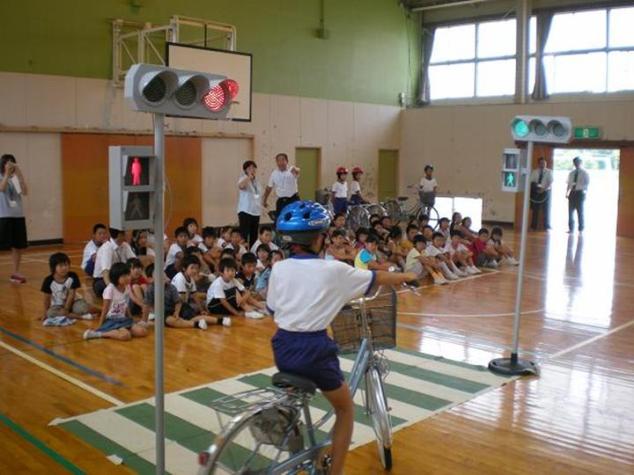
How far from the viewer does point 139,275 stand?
7543 millimetres

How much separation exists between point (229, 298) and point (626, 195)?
39.7ft

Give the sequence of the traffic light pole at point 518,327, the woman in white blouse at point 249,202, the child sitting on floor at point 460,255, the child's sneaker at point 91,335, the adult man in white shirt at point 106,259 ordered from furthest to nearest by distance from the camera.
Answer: the child sitting on floor at point 460,255
the woman in white blouse at point 249,202
the adult man in white shirt at point 106,259
the child's sneaker at point 91,335
the traffic light pole at point 518,327

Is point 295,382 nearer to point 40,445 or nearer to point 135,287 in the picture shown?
point 40,445

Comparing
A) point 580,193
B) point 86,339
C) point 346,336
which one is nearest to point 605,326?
point 346,336

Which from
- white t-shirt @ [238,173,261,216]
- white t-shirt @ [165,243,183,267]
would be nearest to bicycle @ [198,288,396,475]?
white t-shirt @ [165,243,183,267]

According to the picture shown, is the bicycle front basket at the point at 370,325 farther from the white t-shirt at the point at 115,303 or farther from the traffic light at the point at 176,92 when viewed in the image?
the white t-shirt at the point at 115,303

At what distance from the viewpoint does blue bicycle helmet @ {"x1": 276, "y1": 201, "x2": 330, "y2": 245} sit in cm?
317

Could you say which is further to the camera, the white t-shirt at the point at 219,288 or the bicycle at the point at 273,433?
the white t-shirt at the point at 219,288

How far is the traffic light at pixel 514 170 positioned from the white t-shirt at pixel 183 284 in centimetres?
355

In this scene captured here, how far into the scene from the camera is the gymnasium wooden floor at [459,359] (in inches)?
166

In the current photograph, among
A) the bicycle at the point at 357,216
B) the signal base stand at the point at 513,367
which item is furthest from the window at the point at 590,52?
the signal base stand at the point at 513,367

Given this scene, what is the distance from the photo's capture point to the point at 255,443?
292cm

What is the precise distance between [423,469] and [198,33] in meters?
12.4

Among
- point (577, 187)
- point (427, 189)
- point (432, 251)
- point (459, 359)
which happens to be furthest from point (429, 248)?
point (577, 187)
